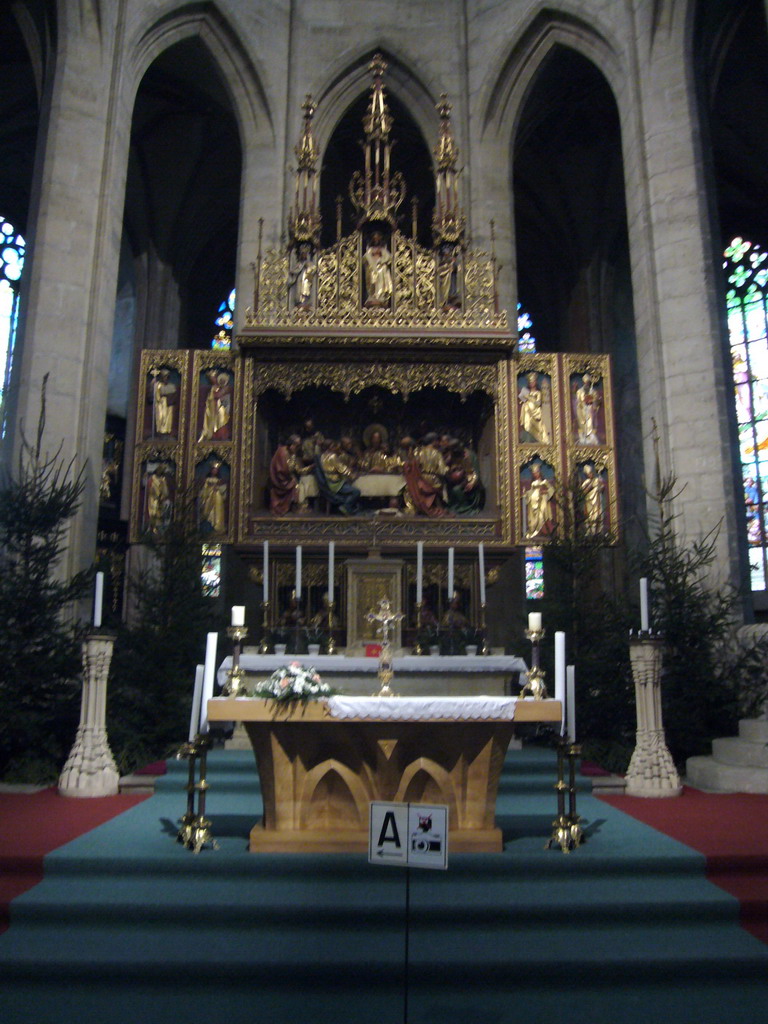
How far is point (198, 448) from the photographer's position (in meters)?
10.9

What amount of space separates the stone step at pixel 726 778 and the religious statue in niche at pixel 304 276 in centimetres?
719

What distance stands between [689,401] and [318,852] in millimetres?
8378

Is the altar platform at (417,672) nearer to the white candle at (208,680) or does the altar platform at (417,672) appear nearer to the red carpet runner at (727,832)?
the red carpet runner at (727,832)

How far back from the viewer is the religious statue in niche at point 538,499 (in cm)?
1069

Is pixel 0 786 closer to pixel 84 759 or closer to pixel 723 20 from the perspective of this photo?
pixel 84 759

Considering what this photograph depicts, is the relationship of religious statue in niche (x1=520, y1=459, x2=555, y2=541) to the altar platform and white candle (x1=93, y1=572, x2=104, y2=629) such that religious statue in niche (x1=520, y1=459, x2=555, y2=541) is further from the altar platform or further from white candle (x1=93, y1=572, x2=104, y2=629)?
white candle (x1=93, y1=572, x2=104, y2=629)

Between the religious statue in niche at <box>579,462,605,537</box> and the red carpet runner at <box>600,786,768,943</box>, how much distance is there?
380cm

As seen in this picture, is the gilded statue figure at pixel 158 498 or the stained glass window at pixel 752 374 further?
the stained glass window at pixel 752 374

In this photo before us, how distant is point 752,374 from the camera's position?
19.5 m

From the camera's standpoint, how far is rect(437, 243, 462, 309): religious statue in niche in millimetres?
11227

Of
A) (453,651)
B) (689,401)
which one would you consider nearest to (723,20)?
(689,401)

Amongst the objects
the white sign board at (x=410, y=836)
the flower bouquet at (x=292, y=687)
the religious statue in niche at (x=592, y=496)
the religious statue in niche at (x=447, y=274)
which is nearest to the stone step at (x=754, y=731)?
the religious statue in niche at (x=592, y=496)

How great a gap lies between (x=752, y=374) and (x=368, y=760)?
56.7ft

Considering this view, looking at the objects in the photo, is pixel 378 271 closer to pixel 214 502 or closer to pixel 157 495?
pixel 214 502
